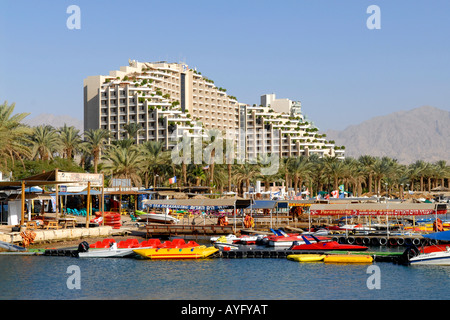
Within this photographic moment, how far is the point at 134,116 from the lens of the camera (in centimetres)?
17362

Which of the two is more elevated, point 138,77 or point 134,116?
point 138,77

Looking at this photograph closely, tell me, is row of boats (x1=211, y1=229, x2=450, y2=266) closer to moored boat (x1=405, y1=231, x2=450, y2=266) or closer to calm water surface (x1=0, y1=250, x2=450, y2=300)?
moored boat (x1=405, y1=231, x2=450, y2=266)

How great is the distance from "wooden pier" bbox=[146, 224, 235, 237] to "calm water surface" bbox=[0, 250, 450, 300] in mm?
13176

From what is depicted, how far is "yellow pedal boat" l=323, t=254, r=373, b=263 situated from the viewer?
43688 millimetres

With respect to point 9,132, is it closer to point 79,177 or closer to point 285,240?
point 79,177

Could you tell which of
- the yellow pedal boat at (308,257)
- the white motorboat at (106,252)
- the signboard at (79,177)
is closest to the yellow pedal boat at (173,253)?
the white motorboat at (106,252)

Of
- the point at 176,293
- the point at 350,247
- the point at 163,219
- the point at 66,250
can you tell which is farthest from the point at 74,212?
the point at 176,293

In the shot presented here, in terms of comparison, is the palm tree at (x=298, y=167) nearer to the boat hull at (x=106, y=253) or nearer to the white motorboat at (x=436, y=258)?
the boat hull at (x=106, y=253)

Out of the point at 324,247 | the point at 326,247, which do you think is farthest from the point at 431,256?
the point at 324,247

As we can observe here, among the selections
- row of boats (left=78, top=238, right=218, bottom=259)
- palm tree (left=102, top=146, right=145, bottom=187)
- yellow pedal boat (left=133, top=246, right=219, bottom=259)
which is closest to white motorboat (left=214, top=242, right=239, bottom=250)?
row of boats (left=78, top=238, right=218, bottom=259)
